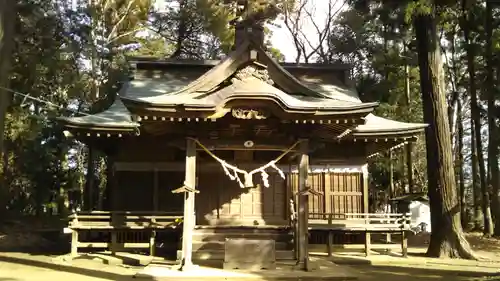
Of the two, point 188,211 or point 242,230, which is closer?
point 188,211

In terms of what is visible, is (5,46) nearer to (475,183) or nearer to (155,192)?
(155,192)

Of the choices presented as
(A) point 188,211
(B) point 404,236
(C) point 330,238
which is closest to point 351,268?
(C) point 330,238

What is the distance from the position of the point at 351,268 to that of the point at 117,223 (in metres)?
6.65

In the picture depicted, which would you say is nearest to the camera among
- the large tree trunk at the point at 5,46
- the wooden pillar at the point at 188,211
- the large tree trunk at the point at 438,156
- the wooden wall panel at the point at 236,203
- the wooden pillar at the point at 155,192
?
the large tree trunk at the point at 5,46

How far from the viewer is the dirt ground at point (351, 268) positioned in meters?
11.4

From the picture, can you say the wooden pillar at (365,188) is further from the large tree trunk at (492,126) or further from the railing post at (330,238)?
the large tree trunk at (492,126)

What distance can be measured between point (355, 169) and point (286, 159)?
2556 millimetres

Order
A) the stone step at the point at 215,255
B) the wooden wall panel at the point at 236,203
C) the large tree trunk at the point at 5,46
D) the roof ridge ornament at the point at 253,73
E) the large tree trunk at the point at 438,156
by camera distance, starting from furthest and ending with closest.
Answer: the large tree trunk at the point at 438,156
the wooden wall panel at the point at 236,203
the stone step at the point at 215,255
the roof ridge ornament at the point at 253,73
the large tree trunk at the point at 5,46

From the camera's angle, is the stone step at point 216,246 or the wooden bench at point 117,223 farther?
the wooden bench at point 117,223

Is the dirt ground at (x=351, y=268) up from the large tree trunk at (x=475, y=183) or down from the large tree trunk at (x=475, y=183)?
down

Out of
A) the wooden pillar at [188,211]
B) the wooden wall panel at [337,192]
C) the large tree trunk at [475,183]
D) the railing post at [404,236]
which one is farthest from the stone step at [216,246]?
the large tree trunk at [475,183]

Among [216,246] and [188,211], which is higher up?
[188,211]

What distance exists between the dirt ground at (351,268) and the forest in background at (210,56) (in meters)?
2.65

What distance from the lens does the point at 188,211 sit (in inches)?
448
